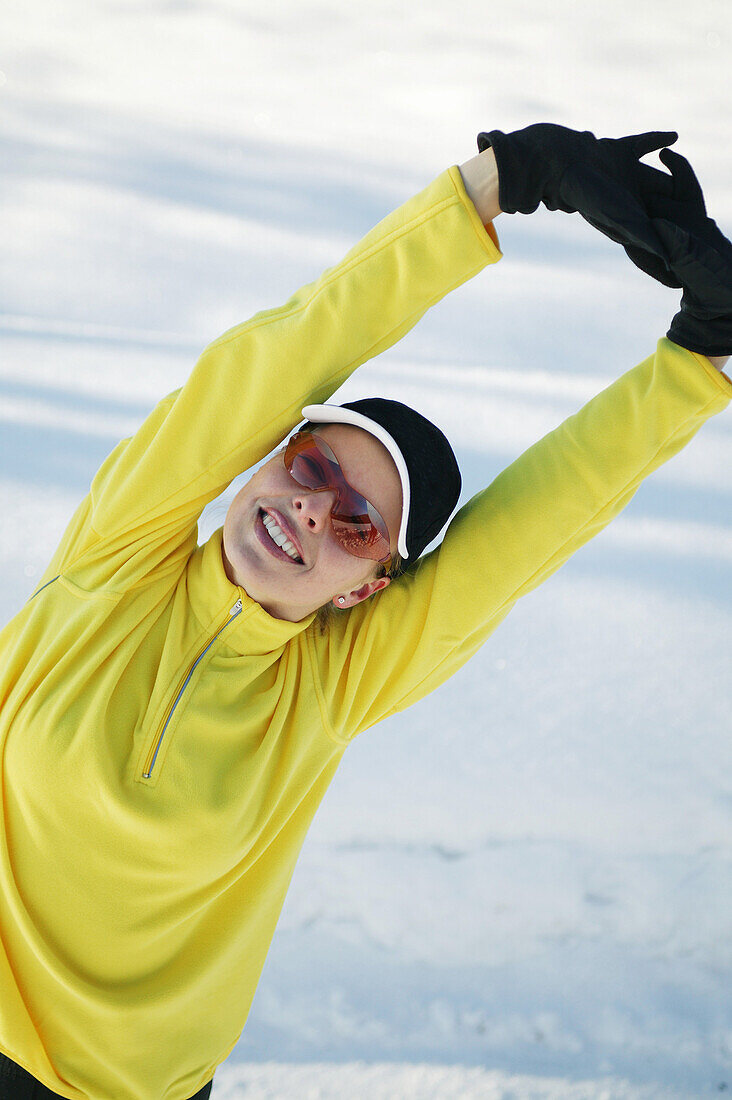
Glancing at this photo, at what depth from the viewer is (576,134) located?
117 centimetres

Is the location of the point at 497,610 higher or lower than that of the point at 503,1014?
higher

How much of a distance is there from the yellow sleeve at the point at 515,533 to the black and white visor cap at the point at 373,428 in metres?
0.10

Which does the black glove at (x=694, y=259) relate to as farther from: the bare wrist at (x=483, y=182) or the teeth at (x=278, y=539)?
the teeth at (x=278, y=539)

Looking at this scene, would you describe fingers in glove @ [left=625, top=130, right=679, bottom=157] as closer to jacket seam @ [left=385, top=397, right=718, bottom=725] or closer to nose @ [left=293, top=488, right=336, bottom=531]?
jacket seam @ [left=385, top=397, right=718, bottom=725]

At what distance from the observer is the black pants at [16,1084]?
1.27m

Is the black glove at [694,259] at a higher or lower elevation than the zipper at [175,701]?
higher

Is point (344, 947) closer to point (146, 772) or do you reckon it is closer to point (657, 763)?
point (657, 763)

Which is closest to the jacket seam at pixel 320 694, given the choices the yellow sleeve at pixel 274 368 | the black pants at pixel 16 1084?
the yellow sleeve at pixel 274 368

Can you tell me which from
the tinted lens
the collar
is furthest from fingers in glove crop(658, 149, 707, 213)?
the collar

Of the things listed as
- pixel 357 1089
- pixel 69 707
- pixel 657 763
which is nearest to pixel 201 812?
pixel 69 707

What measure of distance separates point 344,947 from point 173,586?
1.48 m

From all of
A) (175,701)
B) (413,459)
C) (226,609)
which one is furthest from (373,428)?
(175,701)

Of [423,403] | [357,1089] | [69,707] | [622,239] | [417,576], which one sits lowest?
[357,1089]

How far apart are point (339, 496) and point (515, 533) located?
0.76 ft
